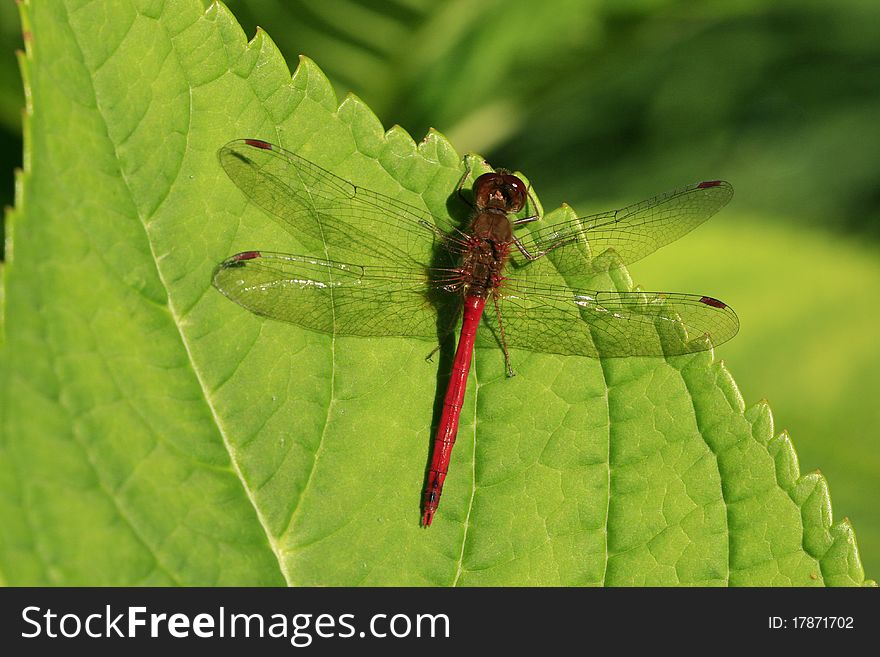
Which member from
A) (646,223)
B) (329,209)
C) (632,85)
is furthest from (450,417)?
(632,85)

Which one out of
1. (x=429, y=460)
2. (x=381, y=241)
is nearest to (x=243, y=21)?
(x=381, y=241)

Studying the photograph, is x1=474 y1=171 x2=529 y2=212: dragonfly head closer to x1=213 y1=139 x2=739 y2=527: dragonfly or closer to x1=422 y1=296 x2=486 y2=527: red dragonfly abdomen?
x1=213 y1=139 x2=739 y2=527: dragonfly

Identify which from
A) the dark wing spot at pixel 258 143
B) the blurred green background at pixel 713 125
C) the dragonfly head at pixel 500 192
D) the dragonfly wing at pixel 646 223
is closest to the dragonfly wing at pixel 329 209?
the dark wing spot at pixel 258 143

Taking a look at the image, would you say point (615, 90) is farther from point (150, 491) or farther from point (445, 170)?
point (150, 491)

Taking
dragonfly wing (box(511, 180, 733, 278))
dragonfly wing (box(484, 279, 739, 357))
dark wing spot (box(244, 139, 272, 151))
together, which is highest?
dragonfly wing (box(511, 180, 733, 278))

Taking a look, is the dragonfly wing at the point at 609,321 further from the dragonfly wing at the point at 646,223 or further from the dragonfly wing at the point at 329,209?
the dragonfly wing at the point at 329,209

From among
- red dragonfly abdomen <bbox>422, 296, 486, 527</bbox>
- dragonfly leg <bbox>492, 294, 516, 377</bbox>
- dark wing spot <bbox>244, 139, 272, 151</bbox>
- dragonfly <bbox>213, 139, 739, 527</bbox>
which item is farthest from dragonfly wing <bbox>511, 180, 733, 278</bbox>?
dark wing spot <bbox>244, 139, 272, 151</bbox>
